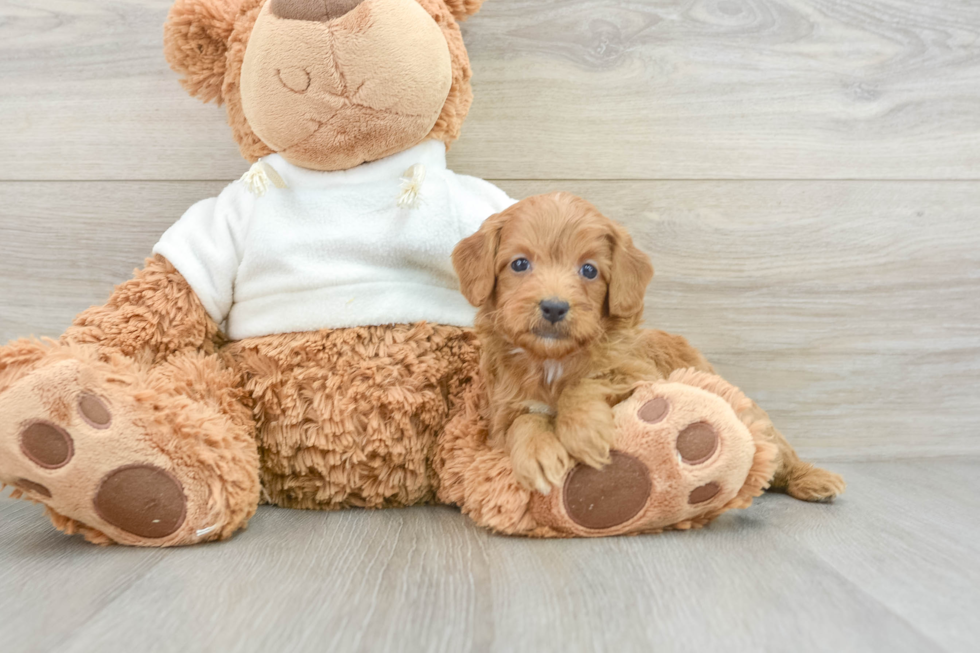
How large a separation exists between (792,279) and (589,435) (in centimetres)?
81

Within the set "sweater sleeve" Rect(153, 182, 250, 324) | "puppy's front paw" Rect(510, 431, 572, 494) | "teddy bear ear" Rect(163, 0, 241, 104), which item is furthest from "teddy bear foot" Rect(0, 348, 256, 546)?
"teddy bear ear" Rect(163, 0, 241, 104)

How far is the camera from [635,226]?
1500 mm

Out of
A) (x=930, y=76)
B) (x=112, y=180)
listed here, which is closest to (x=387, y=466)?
(x=112, y=180)

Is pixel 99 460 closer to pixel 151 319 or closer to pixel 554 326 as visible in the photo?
pixel 151 319

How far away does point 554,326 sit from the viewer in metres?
0.95

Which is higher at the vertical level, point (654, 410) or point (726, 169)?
point (726, 169)

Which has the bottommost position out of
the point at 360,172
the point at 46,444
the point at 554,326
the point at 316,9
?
the point at 46,444

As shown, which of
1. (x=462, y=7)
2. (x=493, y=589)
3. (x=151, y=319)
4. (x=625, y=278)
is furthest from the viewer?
(x=462, y=7)

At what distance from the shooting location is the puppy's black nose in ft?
3.11

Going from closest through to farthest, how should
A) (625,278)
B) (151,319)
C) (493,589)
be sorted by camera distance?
(493,589) < (625,278) < (151,319)

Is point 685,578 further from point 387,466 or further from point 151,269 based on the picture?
point 151,269

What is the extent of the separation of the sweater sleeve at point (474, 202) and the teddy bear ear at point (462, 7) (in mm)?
283

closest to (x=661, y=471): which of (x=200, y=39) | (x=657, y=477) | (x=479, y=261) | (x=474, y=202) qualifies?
(x=657, y=477)

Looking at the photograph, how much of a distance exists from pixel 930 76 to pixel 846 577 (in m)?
1.17
